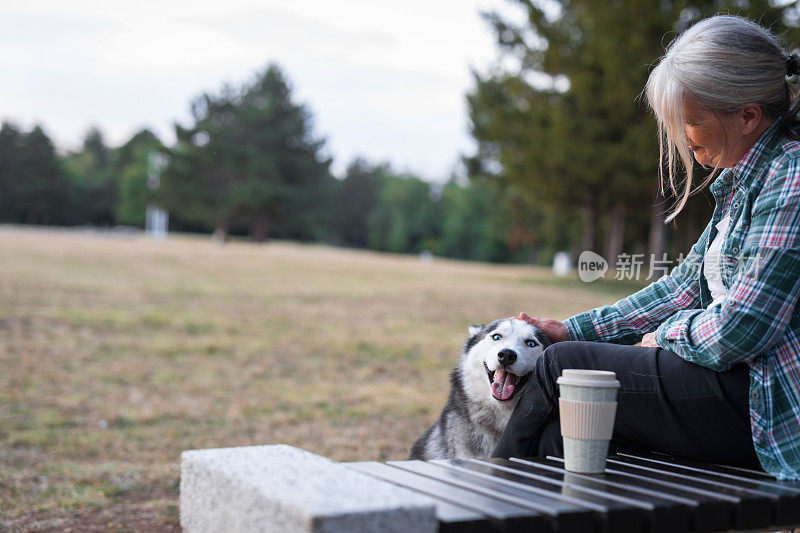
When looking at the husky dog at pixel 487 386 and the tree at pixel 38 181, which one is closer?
A: the husky dog at pixel 487 386

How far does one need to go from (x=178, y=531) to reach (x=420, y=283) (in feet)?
62.6

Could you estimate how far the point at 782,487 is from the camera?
2.15 metres

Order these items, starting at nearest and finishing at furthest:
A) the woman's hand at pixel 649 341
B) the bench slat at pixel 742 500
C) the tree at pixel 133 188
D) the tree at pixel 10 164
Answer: the bench slat at pixel 742 500 → the woman's hand at pixel 649 341 → the tree at pixel 10 164 → the tree at pixel 133 188

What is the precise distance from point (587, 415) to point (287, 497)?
935 millimetres

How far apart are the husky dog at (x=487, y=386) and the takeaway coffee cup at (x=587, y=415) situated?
108 centimetres

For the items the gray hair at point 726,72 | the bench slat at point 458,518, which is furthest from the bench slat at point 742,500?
the gray hair at point 726,72

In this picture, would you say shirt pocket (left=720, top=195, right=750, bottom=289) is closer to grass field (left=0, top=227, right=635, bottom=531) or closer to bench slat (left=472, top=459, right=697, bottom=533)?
bench slat (left=472, top=459, right=697, bottom=533)

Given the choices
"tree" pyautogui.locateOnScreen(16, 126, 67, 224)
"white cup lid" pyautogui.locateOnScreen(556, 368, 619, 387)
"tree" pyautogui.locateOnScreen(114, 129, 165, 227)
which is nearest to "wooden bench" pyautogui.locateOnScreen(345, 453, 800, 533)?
"white cup lid" pyautogui.locateOnScreen(556, 368, 619, 387)

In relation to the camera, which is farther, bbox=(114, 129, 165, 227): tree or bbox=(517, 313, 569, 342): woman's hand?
bbox=(114, 129, 165, 227): tree

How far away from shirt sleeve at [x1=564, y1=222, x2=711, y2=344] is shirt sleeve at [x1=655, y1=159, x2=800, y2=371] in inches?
23.6

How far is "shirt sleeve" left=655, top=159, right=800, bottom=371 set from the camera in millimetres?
2146

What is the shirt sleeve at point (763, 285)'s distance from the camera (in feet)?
7.04

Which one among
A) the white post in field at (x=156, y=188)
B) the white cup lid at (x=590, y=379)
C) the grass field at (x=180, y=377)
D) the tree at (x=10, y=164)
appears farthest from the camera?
the tree at (x=10, y=164)

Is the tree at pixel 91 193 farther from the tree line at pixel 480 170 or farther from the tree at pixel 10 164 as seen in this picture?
the tree at pixel 10 164
